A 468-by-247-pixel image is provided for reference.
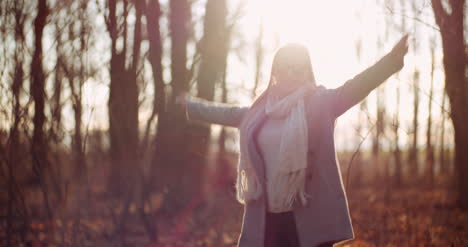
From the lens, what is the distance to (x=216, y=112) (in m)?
3.61

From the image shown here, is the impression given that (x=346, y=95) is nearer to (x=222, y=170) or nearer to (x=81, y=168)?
(x=81, y=168)

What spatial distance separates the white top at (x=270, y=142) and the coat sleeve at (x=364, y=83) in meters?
0.42

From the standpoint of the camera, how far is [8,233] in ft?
17.9

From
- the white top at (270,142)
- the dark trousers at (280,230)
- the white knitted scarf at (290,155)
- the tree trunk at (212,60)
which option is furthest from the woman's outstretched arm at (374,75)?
the tree trunk at (212,60)

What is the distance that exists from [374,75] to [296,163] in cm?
68

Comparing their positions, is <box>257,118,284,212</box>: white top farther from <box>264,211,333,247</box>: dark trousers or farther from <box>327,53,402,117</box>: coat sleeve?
<box>327,53,402,117</box>: coat sleeve

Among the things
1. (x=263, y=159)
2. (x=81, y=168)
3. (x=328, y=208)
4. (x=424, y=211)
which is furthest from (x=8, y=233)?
(x=424, y=211)

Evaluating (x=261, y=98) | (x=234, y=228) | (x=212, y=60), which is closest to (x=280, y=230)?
(x=261, y=98)

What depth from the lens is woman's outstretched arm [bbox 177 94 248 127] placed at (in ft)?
11.8

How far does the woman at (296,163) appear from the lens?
3.04 meters

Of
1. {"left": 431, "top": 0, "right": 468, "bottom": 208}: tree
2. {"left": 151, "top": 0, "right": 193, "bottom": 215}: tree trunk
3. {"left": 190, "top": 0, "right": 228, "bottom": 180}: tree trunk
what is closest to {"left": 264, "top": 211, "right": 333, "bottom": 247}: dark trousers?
{"left": 431, "top": 0, "right": 468, "bottom": 208}: tree

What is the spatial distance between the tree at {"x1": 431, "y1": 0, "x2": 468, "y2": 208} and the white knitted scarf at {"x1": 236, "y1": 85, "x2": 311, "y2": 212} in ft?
5.86

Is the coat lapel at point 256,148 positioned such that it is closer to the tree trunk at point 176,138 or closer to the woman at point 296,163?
the woman at point 296,163

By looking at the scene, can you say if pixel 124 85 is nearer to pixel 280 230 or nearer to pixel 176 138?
pixel 280 230
